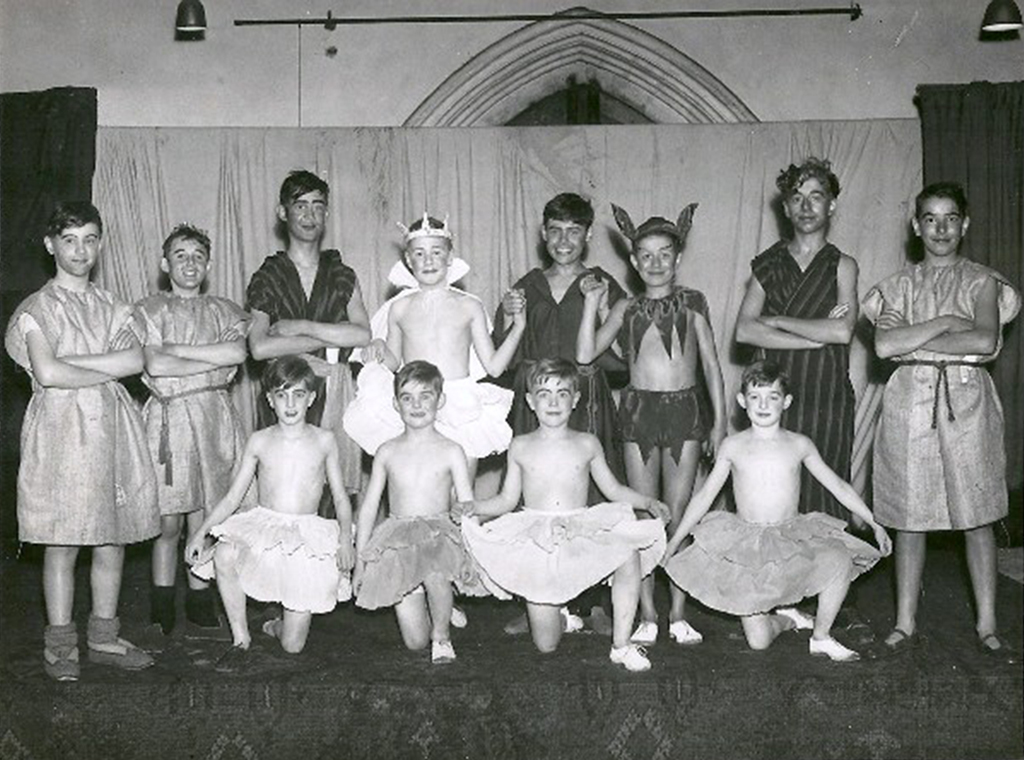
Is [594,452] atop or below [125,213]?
below

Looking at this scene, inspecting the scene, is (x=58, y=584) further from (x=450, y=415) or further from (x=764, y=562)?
(x=764, y=562)

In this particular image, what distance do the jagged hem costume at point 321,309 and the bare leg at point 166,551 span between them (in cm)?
55

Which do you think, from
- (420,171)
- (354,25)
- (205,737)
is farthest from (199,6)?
(205,737)

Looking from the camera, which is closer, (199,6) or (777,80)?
(199,6)

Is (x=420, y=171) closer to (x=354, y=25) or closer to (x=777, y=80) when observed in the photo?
(x=354, y=25)

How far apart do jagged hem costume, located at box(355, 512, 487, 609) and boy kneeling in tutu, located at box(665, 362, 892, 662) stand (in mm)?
771

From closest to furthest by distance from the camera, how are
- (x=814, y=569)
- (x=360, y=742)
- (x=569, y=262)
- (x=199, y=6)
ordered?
(x=360, y=742)
(x=814, y=569)
(x=569, y=262)
(x=199, y=6)

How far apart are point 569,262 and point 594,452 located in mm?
918

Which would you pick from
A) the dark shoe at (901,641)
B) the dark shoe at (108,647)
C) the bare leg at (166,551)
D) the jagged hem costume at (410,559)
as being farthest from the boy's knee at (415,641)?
the dark shoe at (901,641)

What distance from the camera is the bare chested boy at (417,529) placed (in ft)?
13.5

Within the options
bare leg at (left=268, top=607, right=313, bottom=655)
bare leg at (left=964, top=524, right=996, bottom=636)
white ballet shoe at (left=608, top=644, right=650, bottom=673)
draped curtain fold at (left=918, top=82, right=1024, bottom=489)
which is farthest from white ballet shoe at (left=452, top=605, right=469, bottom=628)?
draped curtain fold at (left=918, top=82, right=1024, bottom=489)

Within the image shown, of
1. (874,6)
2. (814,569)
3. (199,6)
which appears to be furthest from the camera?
(874,6)

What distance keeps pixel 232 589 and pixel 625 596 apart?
1396 mm

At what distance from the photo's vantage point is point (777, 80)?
761cm
